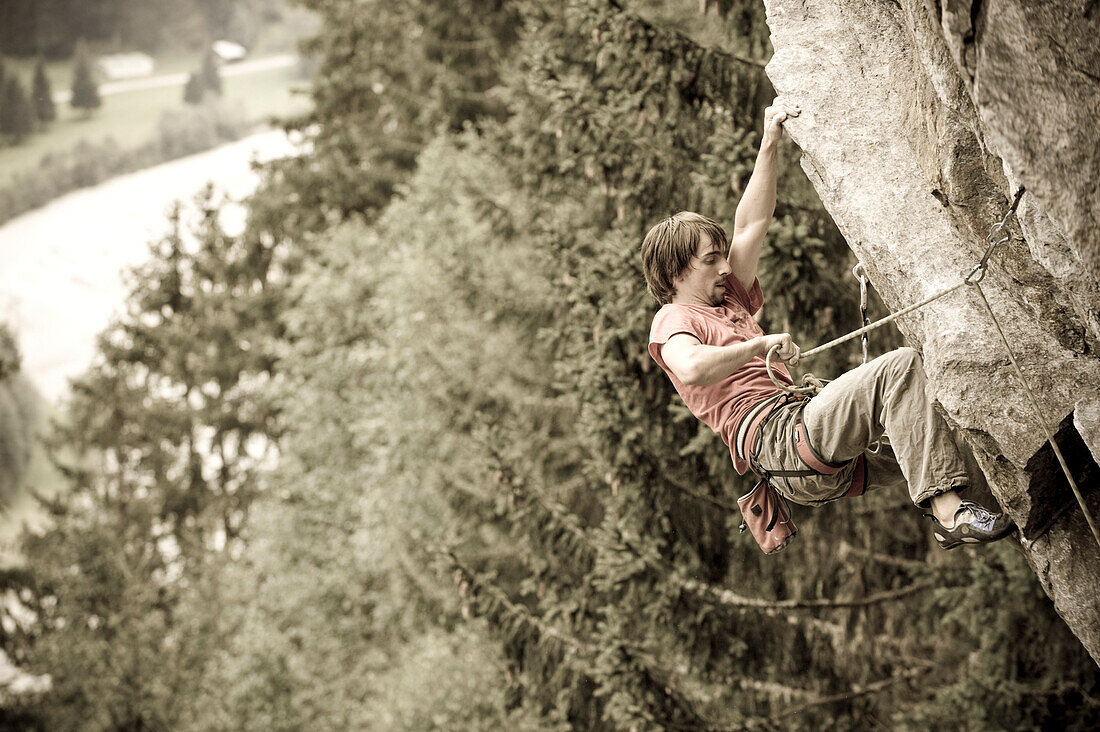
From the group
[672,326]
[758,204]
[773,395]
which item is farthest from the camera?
[758,204]

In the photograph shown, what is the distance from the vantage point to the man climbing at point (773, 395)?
364cm

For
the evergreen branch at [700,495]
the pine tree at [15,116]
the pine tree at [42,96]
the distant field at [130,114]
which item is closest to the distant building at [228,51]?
the distant field at [130,114]

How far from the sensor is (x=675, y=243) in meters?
4.19

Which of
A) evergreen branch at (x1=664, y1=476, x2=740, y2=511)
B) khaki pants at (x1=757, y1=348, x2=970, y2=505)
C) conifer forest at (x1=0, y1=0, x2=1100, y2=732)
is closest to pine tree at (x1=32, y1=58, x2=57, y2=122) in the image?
conifer forest at (x1=0, y1=0, x2=1100, y2=732)

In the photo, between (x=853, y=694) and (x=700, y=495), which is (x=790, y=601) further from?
(x=700, y=495)

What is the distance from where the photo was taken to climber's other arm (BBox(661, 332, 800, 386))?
3766mm

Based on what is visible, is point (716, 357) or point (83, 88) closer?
point (716, 357)

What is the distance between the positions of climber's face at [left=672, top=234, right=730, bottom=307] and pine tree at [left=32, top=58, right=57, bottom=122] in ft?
202

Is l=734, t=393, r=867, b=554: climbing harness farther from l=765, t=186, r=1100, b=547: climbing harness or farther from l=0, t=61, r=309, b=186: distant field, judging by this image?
l=0, t=61, r=309, b=186: distant field

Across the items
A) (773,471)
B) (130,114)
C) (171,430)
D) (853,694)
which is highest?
(773,471)

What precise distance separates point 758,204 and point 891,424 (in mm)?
1181

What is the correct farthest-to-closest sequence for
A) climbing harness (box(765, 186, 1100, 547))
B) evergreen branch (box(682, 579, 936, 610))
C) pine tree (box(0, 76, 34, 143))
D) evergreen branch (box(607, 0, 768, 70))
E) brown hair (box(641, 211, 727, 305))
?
pine tree (box(0, 76, 34, 143))
evergreen branch (box(682, 579, 936, 610))
evergreen branch (box(607, 0, 768, 70))
brown hair (box(641, 211, 727, 305))
climbing harness (box(765, 186, 1100, 547))

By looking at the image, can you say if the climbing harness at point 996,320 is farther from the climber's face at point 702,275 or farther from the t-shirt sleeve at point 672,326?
the climber's face at point 702,275

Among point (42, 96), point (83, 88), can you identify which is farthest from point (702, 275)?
point (83, 88)
